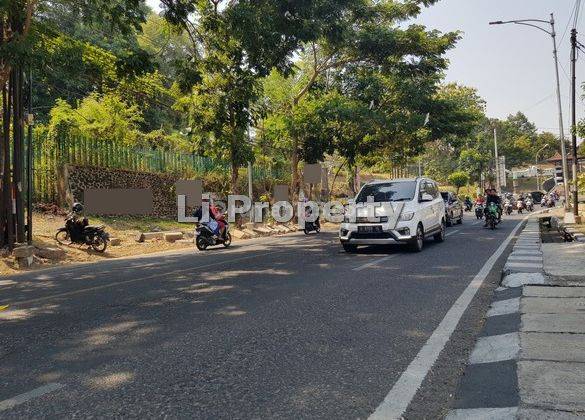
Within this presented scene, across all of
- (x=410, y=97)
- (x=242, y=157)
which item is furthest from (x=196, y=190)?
(x=410, y=97)

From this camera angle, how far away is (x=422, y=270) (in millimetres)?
Answer: 8867

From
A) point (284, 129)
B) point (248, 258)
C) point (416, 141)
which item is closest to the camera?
point (248, 258)

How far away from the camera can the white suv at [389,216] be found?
11.4 meters

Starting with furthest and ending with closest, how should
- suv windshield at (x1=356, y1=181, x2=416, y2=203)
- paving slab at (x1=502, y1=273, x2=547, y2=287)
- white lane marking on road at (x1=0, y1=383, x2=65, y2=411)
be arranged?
suv windshield at (x1=356, y1=181, x2=416, y2=203)
paving slab at (x1=502, y1=273, x2=547, y2=287)
white lane marking on road at (x1=0, y1=383, x2=65, y2=411)

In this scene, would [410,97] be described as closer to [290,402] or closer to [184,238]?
[184,238]

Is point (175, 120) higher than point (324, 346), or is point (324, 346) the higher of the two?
point (175, 120)

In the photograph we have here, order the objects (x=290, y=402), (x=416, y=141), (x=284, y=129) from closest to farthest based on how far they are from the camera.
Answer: (x=290, y=402)
(x=284, y=129)
(x=416, y=141)

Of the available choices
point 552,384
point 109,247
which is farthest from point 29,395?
point 109,247

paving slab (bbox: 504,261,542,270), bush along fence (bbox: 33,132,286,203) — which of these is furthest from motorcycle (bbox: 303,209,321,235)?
paving slab (bbox: 504,261,542,270)

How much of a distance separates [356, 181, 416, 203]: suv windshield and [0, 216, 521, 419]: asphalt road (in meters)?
3.37

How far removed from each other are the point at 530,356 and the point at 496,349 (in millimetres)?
335

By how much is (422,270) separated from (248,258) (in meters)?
4.25

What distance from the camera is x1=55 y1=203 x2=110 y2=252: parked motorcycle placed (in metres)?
14.3

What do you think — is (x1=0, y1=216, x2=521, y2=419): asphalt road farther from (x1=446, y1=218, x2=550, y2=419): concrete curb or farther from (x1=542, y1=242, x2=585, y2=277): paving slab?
(x1=542, y1=242, x2=585, y2=277): paving slab
